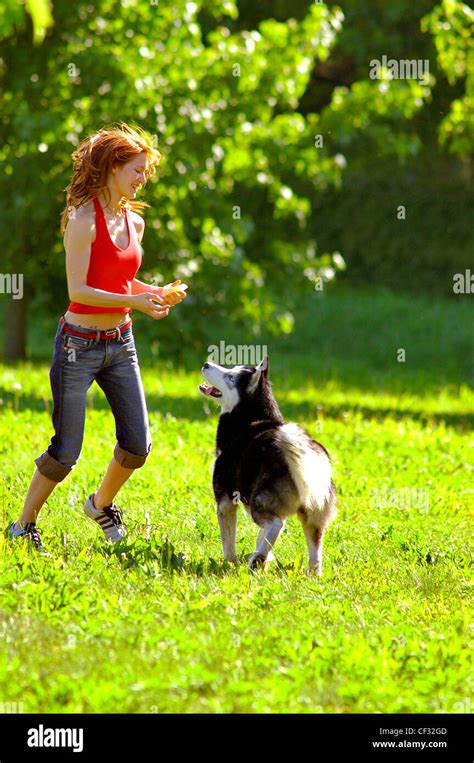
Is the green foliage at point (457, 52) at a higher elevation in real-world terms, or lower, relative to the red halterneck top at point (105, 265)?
higher

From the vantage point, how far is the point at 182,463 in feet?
30.0

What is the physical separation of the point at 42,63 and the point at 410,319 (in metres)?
12.2

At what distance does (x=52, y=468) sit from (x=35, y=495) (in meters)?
0.23

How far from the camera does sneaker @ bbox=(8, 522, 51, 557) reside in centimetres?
639

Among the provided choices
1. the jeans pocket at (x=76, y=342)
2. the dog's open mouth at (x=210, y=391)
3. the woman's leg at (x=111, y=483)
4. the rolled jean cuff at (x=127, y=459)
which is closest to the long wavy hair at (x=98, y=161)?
the jeans pocket at (x=76, y=342)

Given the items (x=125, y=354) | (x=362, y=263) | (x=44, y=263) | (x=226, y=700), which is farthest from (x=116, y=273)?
(x=362, y=263)

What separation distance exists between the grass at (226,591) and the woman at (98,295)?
0.74 meters

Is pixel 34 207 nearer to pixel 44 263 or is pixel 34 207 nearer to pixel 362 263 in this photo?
pixel 44 263

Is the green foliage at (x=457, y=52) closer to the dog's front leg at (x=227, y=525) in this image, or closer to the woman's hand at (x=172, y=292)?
the woman's hand at (x=172, y=292)

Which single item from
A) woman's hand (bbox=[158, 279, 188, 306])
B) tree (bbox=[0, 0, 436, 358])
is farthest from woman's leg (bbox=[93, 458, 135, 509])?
tree (bbox=[0, 0, 436, 358])

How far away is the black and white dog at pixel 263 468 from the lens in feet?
20.4

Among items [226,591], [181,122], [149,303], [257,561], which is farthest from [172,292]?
[181,122]

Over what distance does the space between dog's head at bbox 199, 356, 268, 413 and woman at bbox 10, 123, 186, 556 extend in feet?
1.51

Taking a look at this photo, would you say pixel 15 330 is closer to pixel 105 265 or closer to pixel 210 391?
pixel 210 391
